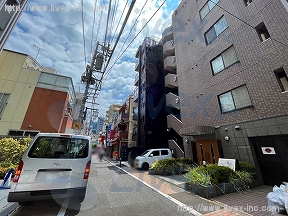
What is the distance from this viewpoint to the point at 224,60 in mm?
8695

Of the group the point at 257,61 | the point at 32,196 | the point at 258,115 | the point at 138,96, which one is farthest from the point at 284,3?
the point at 138,96

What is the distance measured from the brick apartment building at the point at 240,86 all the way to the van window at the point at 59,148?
688 centimetres

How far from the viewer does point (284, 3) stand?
5.66 m

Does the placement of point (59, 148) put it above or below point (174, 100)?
below

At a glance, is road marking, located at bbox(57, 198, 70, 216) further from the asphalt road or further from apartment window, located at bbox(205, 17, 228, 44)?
apartment window, located at bbox(205, 17, 228, 44)

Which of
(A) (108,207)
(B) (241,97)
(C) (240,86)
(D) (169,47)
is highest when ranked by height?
(D) (169,47)

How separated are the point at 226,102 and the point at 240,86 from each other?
122cm

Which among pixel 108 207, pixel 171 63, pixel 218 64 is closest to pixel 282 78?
pixel 218 64

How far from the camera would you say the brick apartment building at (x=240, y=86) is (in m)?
5.72

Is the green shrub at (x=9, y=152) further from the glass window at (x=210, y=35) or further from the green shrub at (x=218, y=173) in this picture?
the glass window at (x=210, y=35)

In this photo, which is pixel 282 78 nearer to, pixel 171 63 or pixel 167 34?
pixel 171 63

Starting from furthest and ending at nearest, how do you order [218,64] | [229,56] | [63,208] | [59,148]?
[218,64], [229,56], [59,148], [63,208]

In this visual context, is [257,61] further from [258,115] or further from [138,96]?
[138,96]

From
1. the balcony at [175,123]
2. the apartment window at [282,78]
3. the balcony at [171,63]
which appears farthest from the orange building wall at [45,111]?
the apartment window at [282,78]
